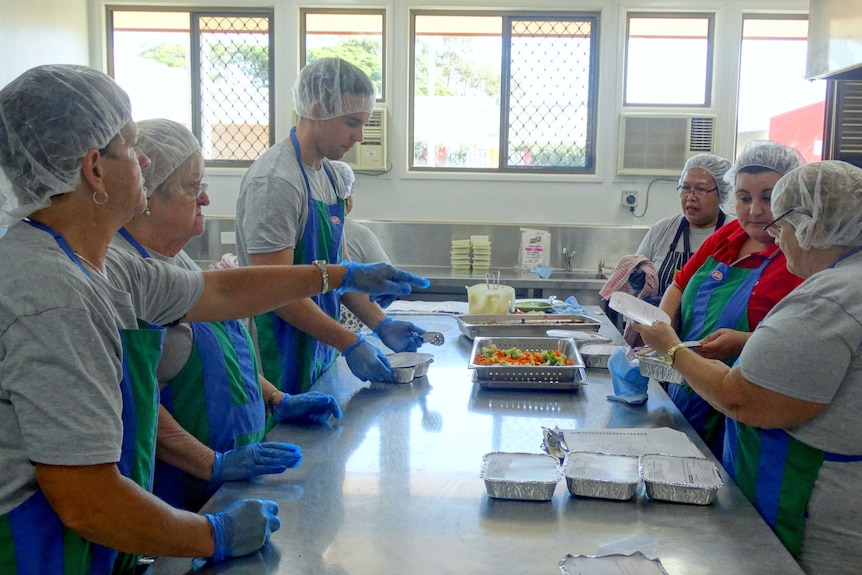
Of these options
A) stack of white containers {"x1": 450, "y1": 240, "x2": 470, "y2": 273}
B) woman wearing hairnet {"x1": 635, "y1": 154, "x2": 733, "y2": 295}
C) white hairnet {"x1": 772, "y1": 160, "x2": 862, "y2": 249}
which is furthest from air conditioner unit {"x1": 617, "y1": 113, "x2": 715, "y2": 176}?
white hairnet {"x1": 772, "y1": 160, "x2": 862, "y2": 249}

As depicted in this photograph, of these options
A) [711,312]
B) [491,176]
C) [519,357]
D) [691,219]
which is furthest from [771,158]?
[491,176]

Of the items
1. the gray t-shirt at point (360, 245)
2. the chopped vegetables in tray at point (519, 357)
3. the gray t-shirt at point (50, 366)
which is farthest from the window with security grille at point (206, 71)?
the gray t-shirt at point (50, 366)

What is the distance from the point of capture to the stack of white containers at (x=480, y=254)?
5.17 metres

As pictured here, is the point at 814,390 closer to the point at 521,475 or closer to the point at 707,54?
the point at 521,475

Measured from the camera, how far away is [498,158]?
5430 millimetres

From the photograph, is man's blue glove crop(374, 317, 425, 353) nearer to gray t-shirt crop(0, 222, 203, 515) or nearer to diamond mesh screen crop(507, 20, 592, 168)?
gray t-shirt crop(0, 222, 203, 515)

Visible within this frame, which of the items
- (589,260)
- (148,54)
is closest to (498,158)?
(589,260)

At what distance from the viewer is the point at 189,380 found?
156 cm

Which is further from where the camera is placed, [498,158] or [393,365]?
[498,158]

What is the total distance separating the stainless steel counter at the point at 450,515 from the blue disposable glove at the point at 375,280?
349 millimetres

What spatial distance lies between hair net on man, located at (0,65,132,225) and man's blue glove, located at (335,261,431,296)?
3.15 feet

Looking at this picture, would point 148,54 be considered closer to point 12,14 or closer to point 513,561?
point 12,14

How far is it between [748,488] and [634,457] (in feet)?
0.94

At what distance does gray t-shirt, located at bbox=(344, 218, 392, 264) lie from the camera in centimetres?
368
